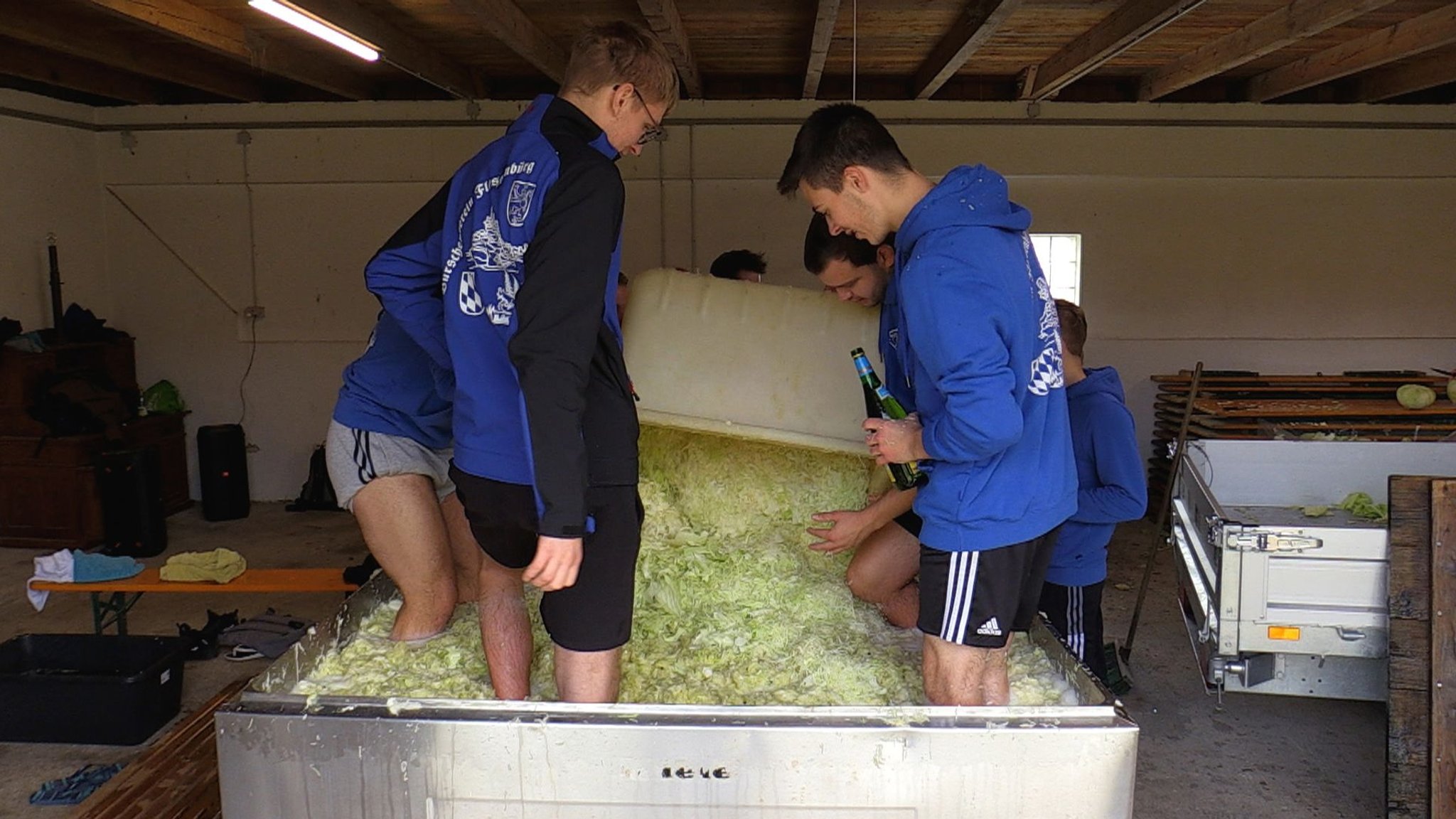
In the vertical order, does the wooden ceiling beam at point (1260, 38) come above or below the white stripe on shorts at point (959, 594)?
above

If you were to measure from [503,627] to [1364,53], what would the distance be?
6.66m

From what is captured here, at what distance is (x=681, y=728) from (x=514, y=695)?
2.15ft

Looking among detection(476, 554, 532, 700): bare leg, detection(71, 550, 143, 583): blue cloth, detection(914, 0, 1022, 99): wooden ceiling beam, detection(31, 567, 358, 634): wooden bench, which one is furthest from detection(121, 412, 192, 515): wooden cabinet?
detection(914, 0, 1022, 99): wooden ceiling beam

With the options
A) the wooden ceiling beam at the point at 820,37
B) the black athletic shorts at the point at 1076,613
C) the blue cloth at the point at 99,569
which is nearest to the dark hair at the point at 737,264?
the wooden ceiling beam at the point at 820,37

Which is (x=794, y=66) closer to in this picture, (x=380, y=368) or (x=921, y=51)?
(x=921, y=51)

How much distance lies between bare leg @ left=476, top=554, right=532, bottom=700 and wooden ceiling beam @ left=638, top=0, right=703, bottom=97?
357 cm

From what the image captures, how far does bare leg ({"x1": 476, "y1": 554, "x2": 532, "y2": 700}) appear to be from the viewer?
239 cm

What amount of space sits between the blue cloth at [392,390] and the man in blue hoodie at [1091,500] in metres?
1.86

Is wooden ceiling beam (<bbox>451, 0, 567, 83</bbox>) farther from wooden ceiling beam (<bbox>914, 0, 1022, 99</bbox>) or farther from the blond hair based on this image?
the blond hair

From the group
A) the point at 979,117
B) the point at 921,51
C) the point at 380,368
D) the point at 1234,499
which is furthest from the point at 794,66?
the point at 380,368

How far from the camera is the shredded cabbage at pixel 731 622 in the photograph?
94.2 inches

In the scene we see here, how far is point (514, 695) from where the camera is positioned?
7.67 feet

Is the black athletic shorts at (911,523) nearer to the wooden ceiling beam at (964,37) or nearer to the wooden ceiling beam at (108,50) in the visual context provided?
the wooden ceiling beam at (964,37)

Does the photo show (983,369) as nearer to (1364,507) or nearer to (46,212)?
(1364,507)
